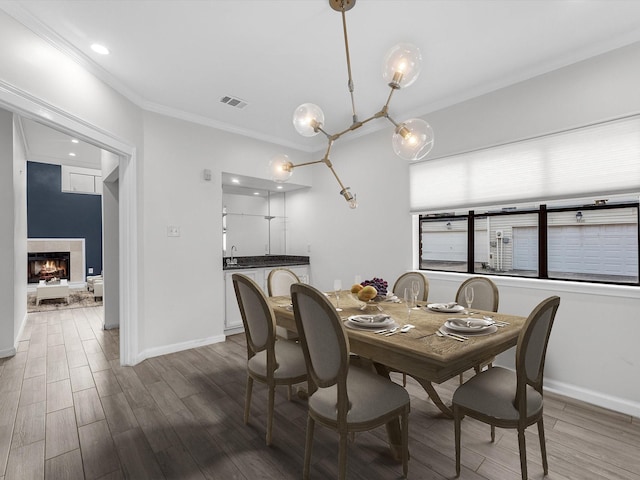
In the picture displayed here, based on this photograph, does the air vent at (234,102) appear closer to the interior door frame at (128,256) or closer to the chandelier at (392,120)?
the interior door frame at (128,256)

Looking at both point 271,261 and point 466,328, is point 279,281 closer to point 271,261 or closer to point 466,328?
point 466,328

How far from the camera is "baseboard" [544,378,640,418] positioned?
7.64 feet

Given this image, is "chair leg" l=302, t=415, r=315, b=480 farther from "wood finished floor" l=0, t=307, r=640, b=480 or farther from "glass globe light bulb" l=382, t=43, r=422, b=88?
"glass globe light bulb" l=382, t=43, r=422, b=88

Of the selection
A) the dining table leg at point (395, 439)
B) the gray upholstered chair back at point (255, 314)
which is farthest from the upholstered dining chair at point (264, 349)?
the dining table leg at point (395, 439)

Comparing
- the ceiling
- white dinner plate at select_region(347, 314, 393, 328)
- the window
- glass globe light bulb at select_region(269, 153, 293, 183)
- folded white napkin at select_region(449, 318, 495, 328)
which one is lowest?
folded white napkin at select_region(449, 318, 495, 328)

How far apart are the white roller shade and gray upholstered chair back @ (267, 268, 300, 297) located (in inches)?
63.3

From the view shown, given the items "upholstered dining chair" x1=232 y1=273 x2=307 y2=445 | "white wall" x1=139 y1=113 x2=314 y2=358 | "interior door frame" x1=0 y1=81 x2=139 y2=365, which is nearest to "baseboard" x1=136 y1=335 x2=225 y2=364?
"white wall" x1=139 y1=113 x2=314 y2=358

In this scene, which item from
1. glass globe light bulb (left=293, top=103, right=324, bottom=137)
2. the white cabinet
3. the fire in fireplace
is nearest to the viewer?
glass globe light bulb (left=293, top=103, right=324, bottom=137)

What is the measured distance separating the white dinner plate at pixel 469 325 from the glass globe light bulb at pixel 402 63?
4.45 ft

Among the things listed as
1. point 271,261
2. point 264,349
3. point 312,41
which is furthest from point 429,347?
point 271,261

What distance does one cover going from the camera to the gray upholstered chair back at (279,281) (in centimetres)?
317

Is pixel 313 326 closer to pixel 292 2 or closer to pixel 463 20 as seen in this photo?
pixel 292 2

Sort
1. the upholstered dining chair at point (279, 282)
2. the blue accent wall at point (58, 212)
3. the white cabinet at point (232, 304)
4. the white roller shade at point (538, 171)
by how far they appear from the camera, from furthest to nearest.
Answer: the blue accent wall at point (58, 212)
the white cabinet at point (232, 304)
the upholstered dining chair at point (279, 282)
the white roller shade at point (538, 171)

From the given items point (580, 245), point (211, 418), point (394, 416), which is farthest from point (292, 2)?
point (580, 245)
